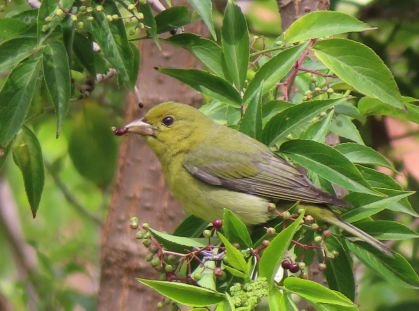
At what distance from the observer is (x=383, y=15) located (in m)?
5.61

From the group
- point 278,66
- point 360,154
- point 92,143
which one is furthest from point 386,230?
point 92,143

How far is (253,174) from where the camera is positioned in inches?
156

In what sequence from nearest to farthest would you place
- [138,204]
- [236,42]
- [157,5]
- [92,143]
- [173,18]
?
[236,42]
[173,18]
[157,5]
[138,204]
[92,143]

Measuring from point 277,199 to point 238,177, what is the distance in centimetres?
20

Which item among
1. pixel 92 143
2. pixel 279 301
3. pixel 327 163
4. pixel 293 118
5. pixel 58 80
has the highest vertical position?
pixel 58 80

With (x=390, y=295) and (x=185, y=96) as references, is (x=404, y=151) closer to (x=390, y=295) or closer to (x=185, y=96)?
(x=390, y=295)

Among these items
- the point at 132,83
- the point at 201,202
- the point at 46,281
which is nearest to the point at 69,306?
the point at 46,281

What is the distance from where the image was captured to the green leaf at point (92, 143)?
5191mm

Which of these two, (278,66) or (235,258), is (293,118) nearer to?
(278,66)

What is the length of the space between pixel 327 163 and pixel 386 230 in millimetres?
301

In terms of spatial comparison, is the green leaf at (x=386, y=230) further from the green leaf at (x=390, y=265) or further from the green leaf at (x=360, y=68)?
the green leaf at (x=360, y=68)

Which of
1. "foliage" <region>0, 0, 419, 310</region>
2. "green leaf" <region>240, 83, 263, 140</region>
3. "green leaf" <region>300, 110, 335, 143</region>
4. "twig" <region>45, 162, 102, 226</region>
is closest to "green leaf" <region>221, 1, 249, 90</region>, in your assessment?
"foliage" <region>0, 0, 419, 310</region>

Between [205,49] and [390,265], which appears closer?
[390,265]

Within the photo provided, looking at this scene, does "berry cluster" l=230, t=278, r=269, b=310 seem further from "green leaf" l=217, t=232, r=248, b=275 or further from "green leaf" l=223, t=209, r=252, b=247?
"green leaf" l=223, t=209, r=252, b=247
